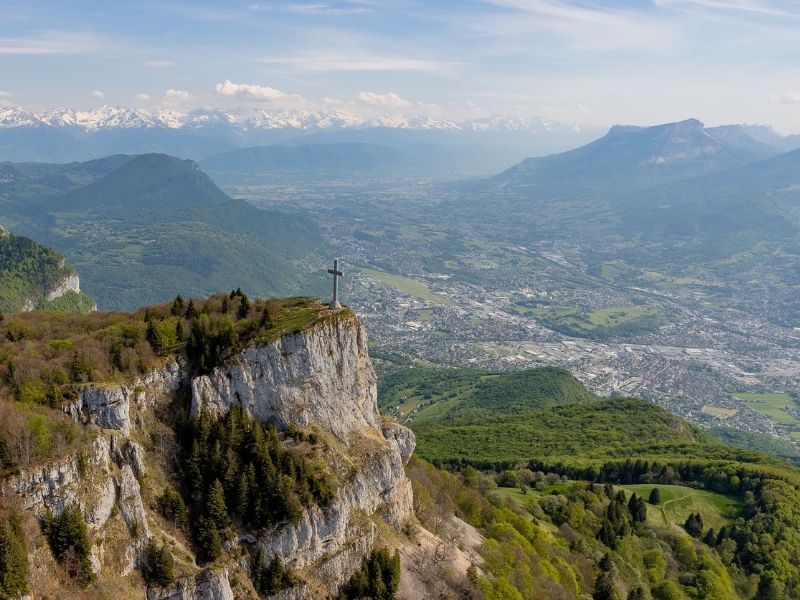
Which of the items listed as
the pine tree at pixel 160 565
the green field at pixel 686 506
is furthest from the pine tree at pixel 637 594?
the pine tree at pixel 160 565

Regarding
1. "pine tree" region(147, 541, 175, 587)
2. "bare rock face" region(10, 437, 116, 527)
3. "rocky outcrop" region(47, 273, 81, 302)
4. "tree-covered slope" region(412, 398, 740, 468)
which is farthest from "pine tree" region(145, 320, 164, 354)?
"rocky outcrop" region(47, 273, 81, 302)

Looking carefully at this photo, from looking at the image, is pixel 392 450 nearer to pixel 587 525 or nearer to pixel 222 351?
pixel 222 351

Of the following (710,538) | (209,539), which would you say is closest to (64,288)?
(209,539)

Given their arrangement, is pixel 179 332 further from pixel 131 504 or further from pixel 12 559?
pixel 12 559

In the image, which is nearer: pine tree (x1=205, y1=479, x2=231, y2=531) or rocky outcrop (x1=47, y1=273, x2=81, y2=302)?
pine tree (x1=205, y1=479, x2=231, y2=531)

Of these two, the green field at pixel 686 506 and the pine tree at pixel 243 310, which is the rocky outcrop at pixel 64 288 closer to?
the pine tree at pixel 243 310

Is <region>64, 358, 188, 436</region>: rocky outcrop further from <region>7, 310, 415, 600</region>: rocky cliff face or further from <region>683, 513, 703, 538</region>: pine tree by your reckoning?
<region>683, 513, 703, 538</region>: pine tree

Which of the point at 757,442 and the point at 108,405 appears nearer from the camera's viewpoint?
the point at 108,405
